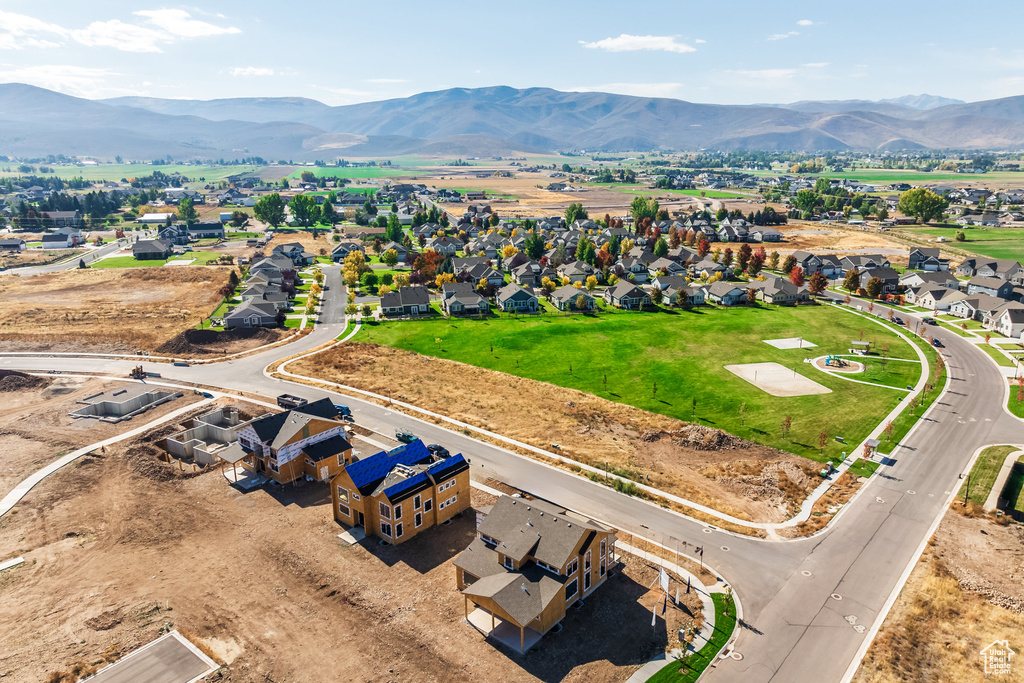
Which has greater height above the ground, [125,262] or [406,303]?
[125,262]

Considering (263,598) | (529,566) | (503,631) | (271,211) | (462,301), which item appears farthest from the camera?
(271,211)

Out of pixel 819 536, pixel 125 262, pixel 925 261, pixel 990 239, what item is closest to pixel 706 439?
pixel 819 536

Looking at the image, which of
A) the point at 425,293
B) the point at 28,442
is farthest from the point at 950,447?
the point at 28,442

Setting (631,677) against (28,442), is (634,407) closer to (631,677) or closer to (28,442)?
(631,677)

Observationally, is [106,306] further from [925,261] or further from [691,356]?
[925,261]

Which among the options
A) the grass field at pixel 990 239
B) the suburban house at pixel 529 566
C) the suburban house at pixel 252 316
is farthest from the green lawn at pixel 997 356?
the suburban house at pixel 252 316

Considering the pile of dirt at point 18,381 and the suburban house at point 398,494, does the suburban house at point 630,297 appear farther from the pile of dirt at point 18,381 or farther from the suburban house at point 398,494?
the pile of dirt at point 18,381

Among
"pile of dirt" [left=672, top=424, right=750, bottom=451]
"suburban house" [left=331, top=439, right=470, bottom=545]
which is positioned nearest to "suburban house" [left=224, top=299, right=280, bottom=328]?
"suburban house" [left=331, top=439, right=470, bottom=545]
